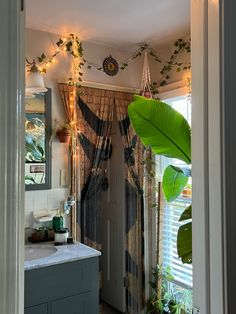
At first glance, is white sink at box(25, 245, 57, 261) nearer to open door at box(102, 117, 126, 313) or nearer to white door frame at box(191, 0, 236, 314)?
open door at box(102, 117, 126, 313)

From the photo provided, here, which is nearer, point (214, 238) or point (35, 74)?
point (214, 238)

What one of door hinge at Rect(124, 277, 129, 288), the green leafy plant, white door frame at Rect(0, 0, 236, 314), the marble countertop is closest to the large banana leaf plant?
white door frame at Rect(0, 0, 236, 314)

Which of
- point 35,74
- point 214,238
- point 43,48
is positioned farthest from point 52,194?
point 214,238

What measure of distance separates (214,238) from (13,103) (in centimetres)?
77

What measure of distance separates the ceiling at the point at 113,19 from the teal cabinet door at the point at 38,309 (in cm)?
209

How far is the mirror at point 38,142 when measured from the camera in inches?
99.8

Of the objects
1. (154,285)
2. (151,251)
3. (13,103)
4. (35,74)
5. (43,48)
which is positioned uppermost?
(43,48)

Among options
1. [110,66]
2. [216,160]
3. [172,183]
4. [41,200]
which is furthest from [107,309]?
[216,160]

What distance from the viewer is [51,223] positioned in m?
2.61

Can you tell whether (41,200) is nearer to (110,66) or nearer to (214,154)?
(110,66)

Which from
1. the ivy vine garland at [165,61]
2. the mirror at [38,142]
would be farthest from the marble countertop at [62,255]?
the ivy vine garland at [165,61]

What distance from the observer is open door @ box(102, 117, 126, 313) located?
3.14 metres

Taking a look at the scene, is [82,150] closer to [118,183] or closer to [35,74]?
[118,183]

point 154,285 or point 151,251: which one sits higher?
point 151,251
